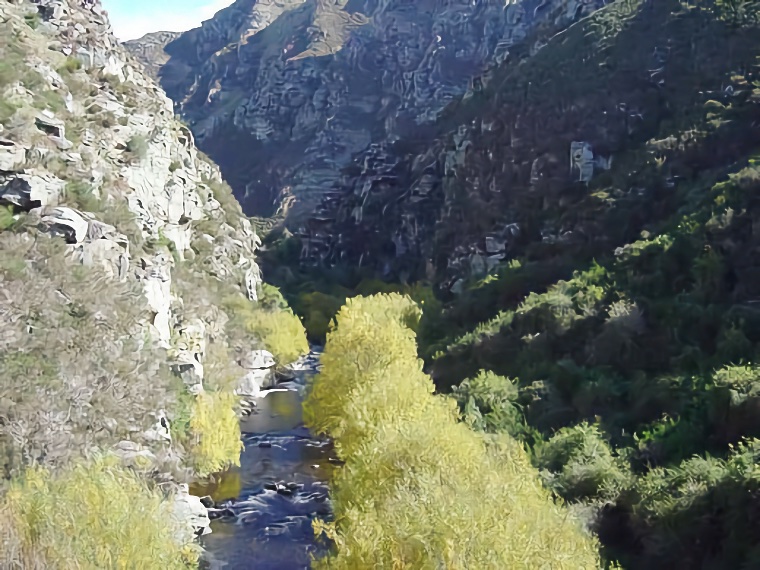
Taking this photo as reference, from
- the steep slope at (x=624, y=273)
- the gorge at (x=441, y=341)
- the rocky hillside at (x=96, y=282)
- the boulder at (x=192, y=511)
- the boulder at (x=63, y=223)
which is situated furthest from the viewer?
the boulder at (x=63, y=223)

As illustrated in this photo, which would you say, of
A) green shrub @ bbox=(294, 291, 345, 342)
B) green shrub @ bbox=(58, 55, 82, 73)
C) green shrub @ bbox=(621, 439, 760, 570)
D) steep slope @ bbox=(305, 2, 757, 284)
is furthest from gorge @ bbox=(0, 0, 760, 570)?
green shrub @ bbox=(294, 291, 345, 342)

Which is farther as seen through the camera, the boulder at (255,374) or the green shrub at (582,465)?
the boulder at (255,374)

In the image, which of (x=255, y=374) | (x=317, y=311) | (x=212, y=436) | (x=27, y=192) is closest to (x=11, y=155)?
(x=27, y=192)

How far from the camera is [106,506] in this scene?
18.7m

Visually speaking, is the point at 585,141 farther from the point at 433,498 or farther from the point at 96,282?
the point at 433,498

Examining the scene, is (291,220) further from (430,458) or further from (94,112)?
(430,458)

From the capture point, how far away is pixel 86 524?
58.7 ft

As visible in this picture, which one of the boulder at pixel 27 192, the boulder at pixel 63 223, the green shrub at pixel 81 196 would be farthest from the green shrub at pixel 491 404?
the boulder at pixel 27 192

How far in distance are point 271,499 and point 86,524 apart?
731 inches

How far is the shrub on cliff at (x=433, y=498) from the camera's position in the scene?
50.3 feet

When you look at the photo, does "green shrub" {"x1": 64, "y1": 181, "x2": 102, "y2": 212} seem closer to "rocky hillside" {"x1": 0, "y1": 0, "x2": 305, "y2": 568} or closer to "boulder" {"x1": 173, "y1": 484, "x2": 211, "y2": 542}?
"rocky hillside" {"x1": 0, "y1": 0, "x2": 305, "y2": 568}

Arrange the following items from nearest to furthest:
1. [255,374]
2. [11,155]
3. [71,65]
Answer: [11,155] → [71,65] → [255,374]

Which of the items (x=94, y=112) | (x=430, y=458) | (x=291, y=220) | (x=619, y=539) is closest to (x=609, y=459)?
(x=619, y=539)

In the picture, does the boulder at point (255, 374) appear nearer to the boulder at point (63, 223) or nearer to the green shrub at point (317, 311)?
the green shrub at point (317, 311)
